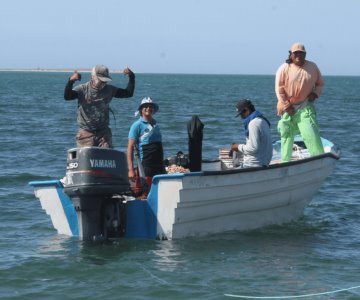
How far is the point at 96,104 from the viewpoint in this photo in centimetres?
1052

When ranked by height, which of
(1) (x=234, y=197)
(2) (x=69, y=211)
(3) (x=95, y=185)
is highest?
(3) (x=95, y=185)

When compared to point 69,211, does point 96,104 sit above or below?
above

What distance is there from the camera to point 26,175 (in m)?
16.7

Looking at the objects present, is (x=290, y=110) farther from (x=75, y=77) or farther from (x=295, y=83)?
(x=75, y=77)

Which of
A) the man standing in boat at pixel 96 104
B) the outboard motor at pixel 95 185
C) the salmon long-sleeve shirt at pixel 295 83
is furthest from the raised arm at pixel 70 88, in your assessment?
the salmon long-sleeve shirt at pixel 295 83

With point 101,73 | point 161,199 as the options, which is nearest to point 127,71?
point 101,73

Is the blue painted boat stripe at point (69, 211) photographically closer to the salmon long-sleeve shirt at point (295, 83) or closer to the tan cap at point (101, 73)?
the tan cap at point (101, 73)

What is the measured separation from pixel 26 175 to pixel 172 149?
5815mm

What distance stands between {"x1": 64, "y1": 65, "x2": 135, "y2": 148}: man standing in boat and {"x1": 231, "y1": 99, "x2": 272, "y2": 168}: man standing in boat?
1.38 meters

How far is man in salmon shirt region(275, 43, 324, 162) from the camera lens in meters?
11.9

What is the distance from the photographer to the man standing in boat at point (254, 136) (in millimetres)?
10781

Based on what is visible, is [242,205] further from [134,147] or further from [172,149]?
[172,149]

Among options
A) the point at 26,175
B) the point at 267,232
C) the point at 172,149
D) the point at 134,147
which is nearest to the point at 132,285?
the point at 134,147

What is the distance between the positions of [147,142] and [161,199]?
2.54 ft
